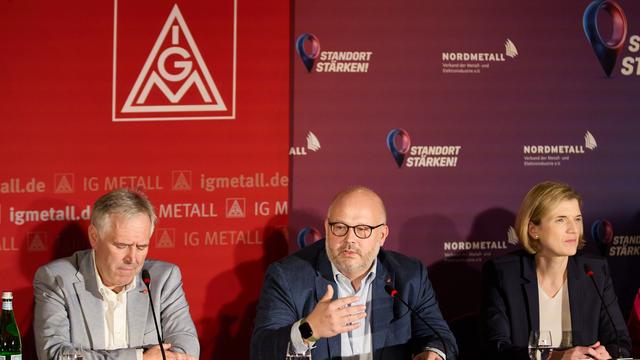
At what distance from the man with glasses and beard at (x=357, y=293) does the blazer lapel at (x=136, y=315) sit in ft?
1.99

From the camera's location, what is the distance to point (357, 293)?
163 inches

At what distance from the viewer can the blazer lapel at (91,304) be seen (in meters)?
4.07

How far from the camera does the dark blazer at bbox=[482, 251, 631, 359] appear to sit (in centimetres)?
445

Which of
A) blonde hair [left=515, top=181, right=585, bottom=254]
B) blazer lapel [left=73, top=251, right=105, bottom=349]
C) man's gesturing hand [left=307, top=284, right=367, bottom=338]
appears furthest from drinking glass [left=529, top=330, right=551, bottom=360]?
blazer lapel [left=73, top=251, right=105, bottom=349]

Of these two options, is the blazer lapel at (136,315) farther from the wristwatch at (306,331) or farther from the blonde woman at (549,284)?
the blonde woman at (549,284)

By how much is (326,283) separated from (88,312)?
3.84 feet

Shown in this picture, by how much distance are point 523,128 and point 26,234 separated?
2962 millimetres

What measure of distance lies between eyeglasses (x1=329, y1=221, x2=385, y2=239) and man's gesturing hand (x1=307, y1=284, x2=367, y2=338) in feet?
1.70

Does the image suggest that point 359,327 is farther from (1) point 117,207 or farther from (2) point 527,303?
(1) point 117,207

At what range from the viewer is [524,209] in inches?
183

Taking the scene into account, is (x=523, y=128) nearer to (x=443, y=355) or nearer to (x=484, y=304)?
(x=484, y=304)

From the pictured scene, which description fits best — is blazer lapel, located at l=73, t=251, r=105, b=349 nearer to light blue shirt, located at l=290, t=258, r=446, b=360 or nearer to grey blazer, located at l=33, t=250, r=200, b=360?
grey blazer, located at l=33, t=250, r=200, b=360

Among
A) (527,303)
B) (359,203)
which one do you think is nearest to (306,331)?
(359,203)

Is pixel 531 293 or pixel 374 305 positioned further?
pixel 531 293
